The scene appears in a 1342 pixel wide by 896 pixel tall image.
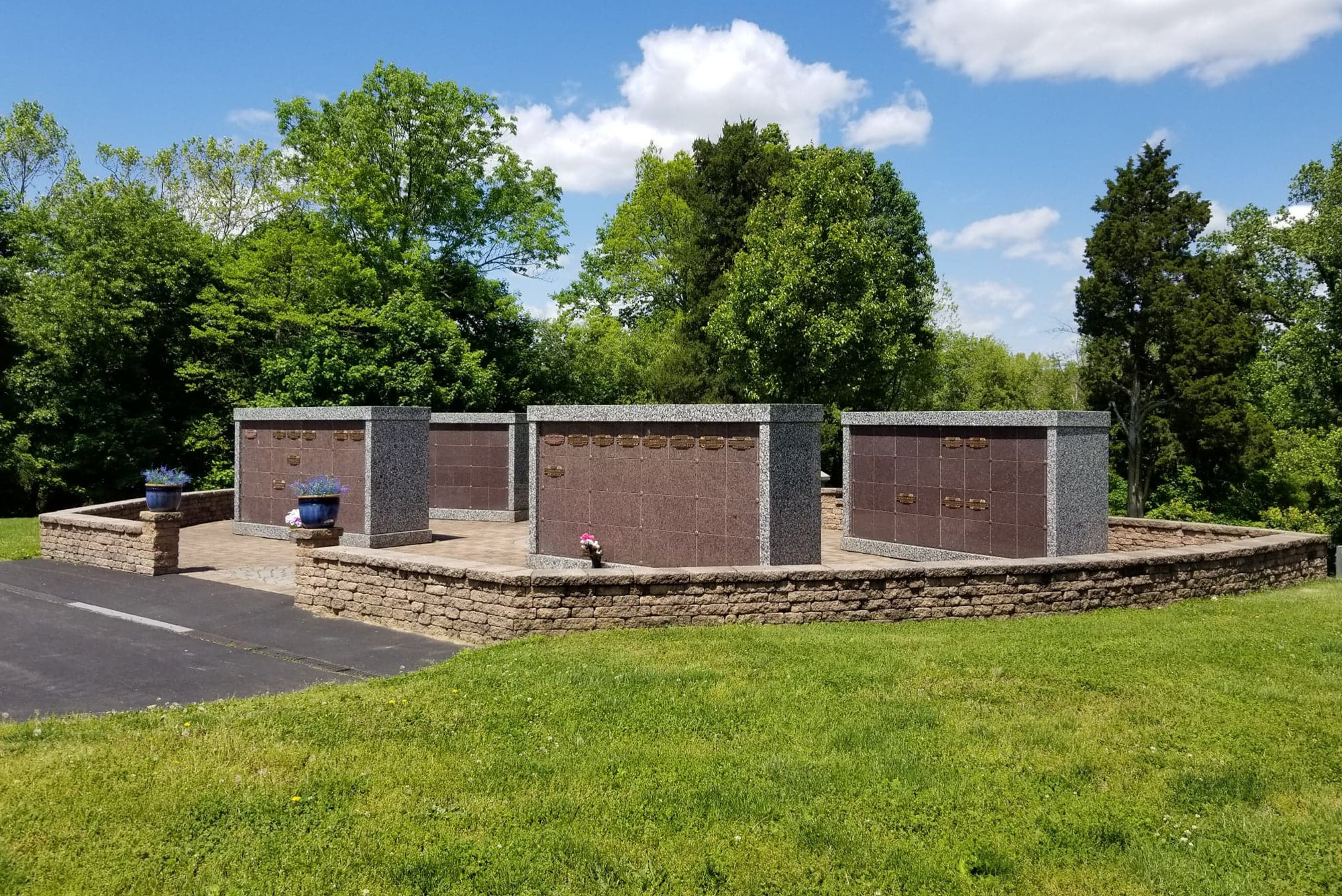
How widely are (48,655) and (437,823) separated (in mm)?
6115

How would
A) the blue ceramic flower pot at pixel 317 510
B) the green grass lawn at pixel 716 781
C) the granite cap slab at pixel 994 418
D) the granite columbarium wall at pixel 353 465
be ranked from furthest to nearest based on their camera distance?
1. the granite columbarium wall at pixel 353 465
2. the granite cap slab at pixel 994 418
3. the blue ceramic flower pot at pixel 317 510
4. the green grass lawn at pixel 716 781

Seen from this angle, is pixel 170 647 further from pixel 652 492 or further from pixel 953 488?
pixel 953 488

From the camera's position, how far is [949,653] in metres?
8.31

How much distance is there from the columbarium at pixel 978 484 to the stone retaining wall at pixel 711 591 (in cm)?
216

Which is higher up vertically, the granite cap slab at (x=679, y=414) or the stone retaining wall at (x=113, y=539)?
the granite cap slab at (x=679, y=414)

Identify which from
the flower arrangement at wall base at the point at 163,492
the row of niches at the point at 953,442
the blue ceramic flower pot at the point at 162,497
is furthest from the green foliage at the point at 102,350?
the row of niches at the point at 953,442

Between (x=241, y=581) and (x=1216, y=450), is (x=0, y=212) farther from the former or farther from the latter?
(x=1216, y=450)

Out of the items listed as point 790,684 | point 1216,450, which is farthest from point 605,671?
point 1216,450

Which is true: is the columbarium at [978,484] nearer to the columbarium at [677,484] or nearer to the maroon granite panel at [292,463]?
the columbarium at [677,484]

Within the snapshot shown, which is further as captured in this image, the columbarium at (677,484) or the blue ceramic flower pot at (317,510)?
the blue ceramic flower pot at (317,510)

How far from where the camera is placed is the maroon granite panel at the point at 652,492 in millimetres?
11367

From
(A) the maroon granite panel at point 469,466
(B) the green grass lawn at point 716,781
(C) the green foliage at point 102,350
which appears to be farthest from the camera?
(C) the green foliage at point 102,350

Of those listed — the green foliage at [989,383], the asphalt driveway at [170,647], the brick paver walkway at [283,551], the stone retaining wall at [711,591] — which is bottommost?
the asphalt driveway at [170,647]

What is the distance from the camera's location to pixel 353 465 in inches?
658
